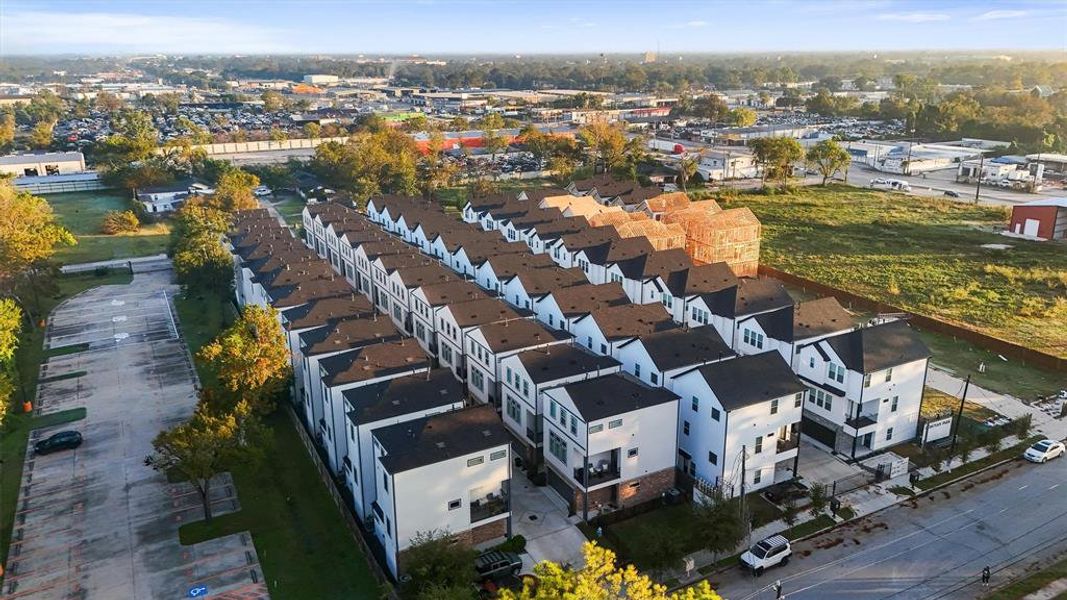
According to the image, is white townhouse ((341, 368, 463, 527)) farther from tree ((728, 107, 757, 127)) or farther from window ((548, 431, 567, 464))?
tree ((728, 107, 757, 127))

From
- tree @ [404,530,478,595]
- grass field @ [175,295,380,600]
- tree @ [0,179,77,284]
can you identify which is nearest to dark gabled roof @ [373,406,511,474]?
tree @ [404,530,478,595]

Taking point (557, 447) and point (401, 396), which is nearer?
point (401, 396)

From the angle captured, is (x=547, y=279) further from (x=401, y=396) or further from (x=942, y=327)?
(x=942, y=327)

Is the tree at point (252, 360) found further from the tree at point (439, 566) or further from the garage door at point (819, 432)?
the garage door at point (819, 432)

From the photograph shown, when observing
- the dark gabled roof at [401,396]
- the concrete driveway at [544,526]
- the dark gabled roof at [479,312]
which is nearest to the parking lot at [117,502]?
the dark gabled roof at [401,396]

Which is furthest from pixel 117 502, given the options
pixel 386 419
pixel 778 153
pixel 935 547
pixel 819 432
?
pixel 778 153
